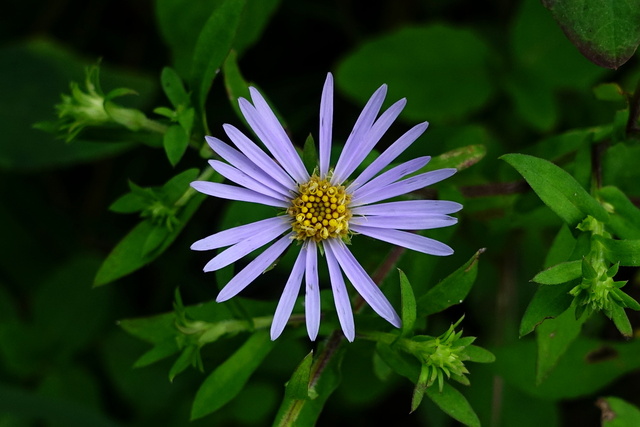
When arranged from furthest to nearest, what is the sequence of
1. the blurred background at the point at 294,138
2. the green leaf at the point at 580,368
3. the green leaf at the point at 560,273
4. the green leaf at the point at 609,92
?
1. the blurred background at the point at 294,138
2. the green leaf at the point at 580,368
3. the green leaf at the point at 609,92
4. the green leaf at the point at 560,273

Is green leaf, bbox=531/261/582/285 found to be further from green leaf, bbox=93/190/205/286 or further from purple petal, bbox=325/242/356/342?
green leaf, bbox=93/190/205/286

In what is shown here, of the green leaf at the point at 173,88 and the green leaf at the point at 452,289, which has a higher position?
the green leaf at the point at 173,88

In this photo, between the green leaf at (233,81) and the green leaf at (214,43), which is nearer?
the green leaf at (214,43)

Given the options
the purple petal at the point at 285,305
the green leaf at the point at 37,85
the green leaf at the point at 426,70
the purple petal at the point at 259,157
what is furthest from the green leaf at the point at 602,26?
the green leaf at the point at 37,85

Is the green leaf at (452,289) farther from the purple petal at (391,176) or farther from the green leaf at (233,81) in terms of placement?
the green leaf at (233,81)

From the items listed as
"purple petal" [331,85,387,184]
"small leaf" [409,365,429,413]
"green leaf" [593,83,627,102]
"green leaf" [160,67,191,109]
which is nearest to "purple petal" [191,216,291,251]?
"purple petal" [331,85,387,184]

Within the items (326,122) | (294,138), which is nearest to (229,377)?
(326,122)
